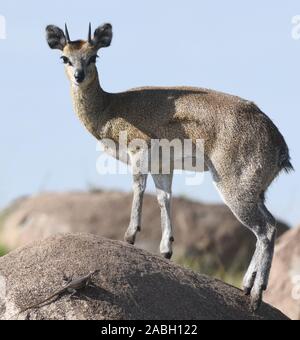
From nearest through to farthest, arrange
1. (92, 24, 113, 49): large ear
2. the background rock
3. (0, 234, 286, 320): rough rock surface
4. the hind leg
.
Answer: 1. (0, 234, 286, 320): rough rock surface
2. the hind leg
3. (92, 24, 113, 49): large ear
4. the background rock

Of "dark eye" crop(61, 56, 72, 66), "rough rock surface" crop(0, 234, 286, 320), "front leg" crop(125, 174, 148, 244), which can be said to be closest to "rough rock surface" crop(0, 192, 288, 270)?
"dark eye" crop(61, 56, 72, 66)

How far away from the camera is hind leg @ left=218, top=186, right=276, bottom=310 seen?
16344mm

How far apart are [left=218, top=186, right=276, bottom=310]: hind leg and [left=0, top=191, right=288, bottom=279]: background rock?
15621mm

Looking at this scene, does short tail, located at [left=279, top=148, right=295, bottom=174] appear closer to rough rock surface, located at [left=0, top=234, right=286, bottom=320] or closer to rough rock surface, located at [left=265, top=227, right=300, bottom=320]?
rough rock surface, located at [left=0, top=234, right=286, bottom=320]

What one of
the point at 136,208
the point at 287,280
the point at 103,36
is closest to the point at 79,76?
the point at 103,36

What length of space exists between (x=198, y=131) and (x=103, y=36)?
89.9 inches

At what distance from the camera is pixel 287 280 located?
24531mm

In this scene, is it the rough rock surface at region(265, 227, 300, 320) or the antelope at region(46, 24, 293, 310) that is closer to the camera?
the antelope at region(46, 24, 293, 310)

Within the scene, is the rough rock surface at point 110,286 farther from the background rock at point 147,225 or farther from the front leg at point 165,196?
the background rock at point 147,225

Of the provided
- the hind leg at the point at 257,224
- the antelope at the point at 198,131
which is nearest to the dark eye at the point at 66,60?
the antelope at the point at 198,131

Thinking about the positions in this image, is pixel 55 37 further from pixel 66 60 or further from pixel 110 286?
pixel 110 286

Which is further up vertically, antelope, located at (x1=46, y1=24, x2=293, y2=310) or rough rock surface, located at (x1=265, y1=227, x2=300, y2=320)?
antelope, located at (x1=46, y1=24, x2=293, y2=310)

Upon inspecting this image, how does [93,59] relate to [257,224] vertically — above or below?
above
